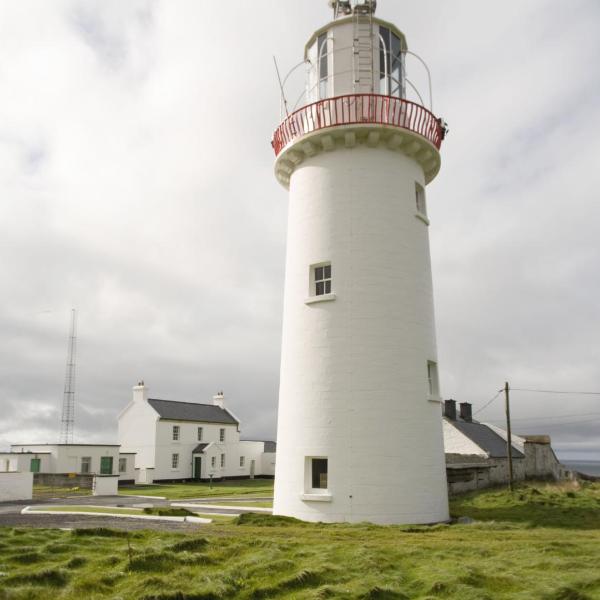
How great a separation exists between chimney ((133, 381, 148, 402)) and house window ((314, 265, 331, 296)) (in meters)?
34.9

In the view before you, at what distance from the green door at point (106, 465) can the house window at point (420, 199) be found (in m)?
32.8

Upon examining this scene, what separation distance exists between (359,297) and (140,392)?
119 ft

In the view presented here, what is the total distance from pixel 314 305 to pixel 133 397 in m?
36.4

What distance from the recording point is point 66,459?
41.3 metres

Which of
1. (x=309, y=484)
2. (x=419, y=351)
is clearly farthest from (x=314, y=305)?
(x=309, y=484)

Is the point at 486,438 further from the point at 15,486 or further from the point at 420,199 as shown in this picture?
the point at 15,486

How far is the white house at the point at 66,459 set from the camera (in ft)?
131

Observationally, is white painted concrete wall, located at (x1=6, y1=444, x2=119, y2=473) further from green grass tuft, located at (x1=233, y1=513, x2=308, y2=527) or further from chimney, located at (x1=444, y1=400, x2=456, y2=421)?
green grass tuft, located at (x1=233, y1=513, x2=308, y2=527)

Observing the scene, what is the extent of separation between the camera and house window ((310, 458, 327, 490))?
15086mm

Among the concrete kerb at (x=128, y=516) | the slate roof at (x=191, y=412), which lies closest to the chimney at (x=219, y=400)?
the slate roof at (x=191, y=412)

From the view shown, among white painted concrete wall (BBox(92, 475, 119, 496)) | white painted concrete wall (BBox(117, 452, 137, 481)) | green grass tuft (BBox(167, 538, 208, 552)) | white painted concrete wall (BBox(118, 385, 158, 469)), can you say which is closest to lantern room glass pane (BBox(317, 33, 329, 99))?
green grass tuft (BBox(167, 538, 208, 552))

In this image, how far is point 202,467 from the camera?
4831cm

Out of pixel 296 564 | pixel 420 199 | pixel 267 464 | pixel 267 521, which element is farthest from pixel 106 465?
pixel 296 564

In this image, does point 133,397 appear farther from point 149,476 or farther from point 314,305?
point 314,305
